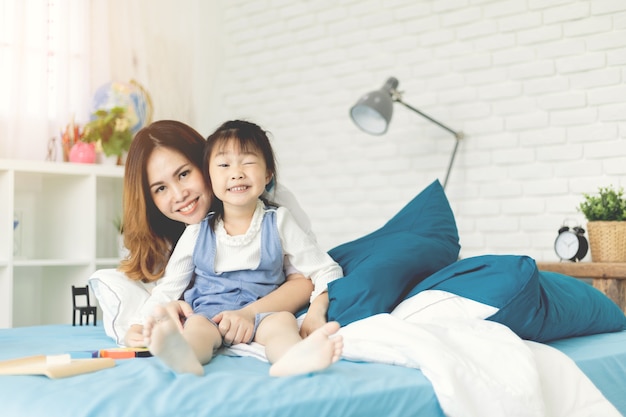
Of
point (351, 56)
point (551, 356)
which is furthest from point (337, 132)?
point (551, 356)

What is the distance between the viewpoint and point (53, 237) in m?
3.85

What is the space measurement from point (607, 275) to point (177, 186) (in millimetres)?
1581

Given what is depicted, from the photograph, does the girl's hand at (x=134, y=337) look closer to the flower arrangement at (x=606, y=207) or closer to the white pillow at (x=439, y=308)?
the white pillow at (x=439, y=308)

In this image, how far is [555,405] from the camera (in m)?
1.50

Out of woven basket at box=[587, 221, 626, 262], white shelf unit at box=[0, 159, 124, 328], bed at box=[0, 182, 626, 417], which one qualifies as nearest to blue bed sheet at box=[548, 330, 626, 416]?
bed at box=[0, 182, 626, 417]

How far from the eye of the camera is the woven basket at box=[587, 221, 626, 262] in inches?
113

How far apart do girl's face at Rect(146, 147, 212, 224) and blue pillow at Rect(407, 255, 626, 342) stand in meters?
0.62

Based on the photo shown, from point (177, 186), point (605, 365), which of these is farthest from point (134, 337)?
point (605, 365)

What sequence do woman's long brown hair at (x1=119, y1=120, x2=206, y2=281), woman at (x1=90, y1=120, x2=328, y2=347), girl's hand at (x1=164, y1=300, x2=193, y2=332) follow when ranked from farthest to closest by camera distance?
woman's long brown hair at (x1=119, y1=120, x2=206, y2=281) → woman at (x1=90, y1=120, x2=328, y2=347) → girl's hand at (x1=164, y1=300, x2=193, y2=332)

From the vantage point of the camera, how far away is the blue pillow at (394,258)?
70.7 inches

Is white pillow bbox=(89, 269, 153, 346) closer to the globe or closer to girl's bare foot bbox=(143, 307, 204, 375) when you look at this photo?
girl's bare foot bbox=(143, 307, 204, 375)

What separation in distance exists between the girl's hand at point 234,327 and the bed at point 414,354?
0.09 ft

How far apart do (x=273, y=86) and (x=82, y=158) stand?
1094 millimetres

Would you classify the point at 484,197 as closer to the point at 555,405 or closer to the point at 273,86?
the point at 273,86
